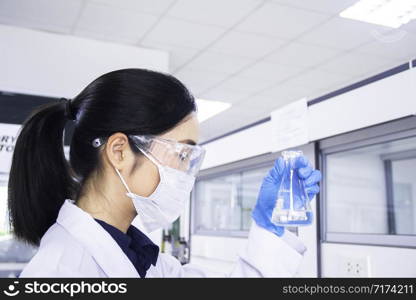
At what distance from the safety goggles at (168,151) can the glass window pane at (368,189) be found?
24.6 inches

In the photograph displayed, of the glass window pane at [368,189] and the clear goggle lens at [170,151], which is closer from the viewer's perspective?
the clear goggle lens at [170,151]

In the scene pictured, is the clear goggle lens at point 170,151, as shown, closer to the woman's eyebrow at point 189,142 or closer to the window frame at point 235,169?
the woman's eyebrow at point 189,142

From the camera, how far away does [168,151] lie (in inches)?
38.9

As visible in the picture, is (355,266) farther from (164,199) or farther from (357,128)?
(164,199)

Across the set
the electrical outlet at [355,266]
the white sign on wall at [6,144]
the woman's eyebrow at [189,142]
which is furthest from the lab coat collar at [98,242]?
the white sign on wall at [6,144]

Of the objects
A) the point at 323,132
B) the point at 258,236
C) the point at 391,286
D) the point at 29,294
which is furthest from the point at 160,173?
the point at 323,132

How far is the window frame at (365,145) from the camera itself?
3.96 ft

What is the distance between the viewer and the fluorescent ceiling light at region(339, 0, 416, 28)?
2.81 meters

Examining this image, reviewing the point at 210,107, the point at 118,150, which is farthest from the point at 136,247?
the point at 210,107

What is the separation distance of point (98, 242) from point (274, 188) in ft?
1.36

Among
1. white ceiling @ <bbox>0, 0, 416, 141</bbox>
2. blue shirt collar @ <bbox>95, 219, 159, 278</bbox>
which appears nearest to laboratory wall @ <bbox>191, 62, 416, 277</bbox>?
blue shirt collar @ <bbox>95, 219, 159, 278</bbox>

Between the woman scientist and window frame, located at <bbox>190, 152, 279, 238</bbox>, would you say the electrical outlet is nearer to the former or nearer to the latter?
the woman scientist

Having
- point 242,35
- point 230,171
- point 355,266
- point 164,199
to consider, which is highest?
point 242,35

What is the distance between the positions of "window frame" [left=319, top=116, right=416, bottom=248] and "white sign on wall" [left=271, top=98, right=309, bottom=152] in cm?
9
